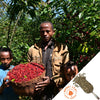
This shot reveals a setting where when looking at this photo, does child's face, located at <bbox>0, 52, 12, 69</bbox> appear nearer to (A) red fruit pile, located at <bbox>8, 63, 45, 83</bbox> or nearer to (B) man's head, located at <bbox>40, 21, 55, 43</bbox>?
(A) red fruit pile, located at <bbox>8, 63, 45, 83</bbox>

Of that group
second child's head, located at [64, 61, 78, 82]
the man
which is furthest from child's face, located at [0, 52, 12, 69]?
second child's head, located at [64, 61, 78, 82]

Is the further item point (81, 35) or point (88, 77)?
point (81, 35)

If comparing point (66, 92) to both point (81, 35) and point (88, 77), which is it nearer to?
point (88, 77)

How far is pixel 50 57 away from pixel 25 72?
21.6 inches

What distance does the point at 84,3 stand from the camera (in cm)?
177

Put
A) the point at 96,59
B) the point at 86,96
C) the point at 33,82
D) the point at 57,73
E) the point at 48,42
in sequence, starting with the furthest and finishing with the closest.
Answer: the point at 48,42
the point at 57,73
the point at 33,82
the point at 96,59
the point at 86,96

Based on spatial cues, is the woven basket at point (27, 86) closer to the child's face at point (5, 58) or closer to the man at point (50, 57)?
the man at point (50, 57)

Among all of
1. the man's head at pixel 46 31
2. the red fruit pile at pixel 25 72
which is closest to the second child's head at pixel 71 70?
the red fruit pile at pixel 25 72

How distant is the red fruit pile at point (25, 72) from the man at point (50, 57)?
0.31 metres

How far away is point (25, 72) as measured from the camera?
158 centimetres

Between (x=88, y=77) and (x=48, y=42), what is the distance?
3.42 ft

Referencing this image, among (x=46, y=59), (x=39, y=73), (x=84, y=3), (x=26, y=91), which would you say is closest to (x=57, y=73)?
(x=46, y=59)

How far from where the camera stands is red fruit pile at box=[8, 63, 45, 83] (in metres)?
1.52

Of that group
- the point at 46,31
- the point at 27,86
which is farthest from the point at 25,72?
the point at 46,31
